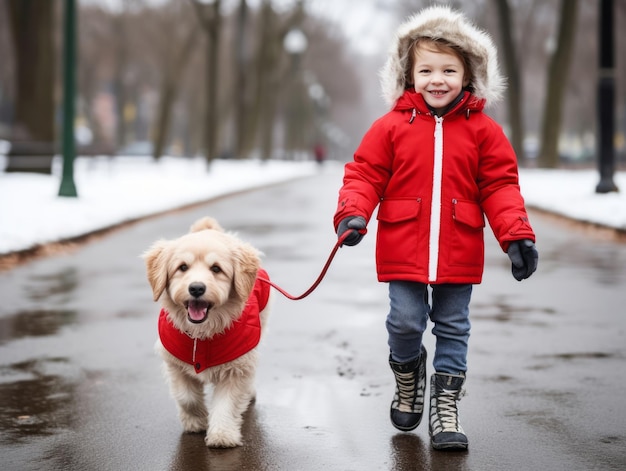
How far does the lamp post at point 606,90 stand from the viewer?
18391 millimetres

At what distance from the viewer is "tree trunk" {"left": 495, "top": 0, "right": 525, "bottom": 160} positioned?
3422 centimetres

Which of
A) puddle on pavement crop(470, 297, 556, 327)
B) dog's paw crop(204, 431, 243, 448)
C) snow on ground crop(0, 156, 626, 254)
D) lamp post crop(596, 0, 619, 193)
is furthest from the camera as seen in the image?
lamp post crop(596, 0, 619, 193)

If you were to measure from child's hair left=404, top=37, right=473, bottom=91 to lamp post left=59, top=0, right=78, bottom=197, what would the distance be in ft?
49.8

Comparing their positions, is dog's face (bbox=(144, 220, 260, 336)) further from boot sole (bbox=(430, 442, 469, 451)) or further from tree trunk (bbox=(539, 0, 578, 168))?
tree trunk (bbox=(539, 0, 578, 168))

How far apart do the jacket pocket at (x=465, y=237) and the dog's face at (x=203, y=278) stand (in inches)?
35.3

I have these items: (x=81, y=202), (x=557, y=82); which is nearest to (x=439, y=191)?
(x=81, y=202)

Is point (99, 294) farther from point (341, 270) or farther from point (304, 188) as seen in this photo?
point (304, 188)

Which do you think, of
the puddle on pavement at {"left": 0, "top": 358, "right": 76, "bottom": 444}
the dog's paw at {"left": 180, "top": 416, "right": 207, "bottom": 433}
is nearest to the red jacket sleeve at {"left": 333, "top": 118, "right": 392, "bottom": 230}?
the dog's paw at {"left": 180, "top": 416, "right": 207, "bottom": 433}

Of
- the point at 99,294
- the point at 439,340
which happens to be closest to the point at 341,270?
the point at 99,294

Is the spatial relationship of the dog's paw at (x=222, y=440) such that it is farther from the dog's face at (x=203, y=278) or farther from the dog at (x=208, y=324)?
the dog's face at (x=203, y=278)

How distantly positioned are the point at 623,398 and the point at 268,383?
195 centimetres

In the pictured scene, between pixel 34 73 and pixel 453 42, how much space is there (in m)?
23.3

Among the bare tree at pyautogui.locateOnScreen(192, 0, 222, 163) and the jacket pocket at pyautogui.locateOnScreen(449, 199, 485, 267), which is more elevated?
the bare tree at pyautogui.locateOnScreen(192, 0, 222, 163)

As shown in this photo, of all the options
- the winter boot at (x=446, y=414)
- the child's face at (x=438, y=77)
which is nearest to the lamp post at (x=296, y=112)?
the child's face at (x=438, y=77)
